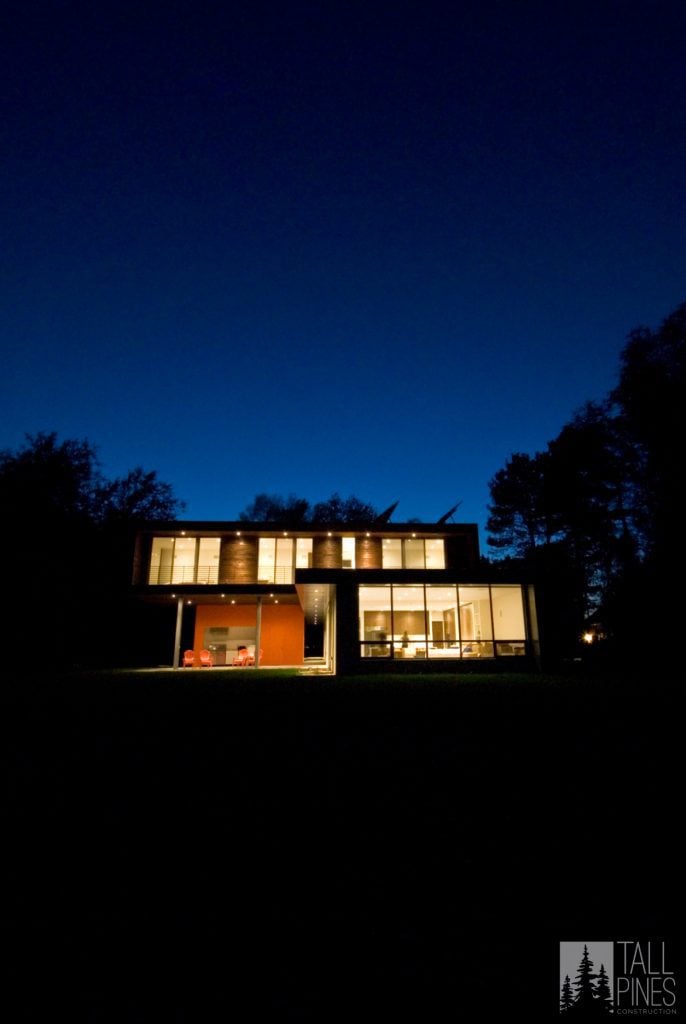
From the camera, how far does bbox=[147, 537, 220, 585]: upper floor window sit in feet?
66.5

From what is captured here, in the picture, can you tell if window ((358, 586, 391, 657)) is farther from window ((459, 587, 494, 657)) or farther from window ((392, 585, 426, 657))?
window ((459, 587, 494, 657))

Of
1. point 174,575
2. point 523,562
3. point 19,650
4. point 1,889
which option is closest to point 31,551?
point 19,650

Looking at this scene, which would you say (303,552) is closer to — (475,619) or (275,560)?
(275,560)

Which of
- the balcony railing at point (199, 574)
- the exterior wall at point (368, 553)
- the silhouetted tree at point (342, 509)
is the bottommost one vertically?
the balcony railing at point (199, 574)

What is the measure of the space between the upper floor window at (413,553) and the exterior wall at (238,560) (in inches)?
233

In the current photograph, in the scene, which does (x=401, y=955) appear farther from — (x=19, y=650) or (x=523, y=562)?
(x=523, y=562)

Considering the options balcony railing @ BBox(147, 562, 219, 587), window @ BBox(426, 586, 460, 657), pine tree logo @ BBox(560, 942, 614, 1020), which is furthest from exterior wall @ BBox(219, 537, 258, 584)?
pine tree logo @ BBox(560, 942, 614, 1020)

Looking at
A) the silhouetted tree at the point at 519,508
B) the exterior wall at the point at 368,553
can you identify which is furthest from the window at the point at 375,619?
the silhouetted tree at the point at 519,508

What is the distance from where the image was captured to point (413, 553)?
21109mm

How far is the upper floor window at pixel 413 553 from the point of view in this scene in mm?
20875

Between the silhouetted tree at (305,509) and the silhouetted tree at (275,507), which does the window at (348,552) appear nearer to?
the silhouetted tree at (305,509)

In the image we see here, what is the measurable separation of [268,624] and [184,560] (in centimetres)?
480

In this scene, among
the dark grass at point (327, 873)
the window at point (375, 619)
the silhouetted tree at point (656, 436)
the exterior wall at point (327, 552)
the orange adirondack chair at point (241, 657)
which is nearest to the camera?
the dark grass at point (327, 873)

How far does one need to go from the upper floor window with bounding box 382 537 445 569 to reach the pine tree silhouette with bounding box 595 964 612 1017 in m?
19.7
